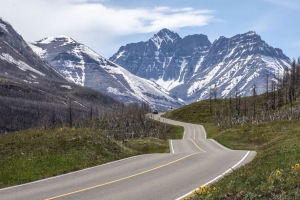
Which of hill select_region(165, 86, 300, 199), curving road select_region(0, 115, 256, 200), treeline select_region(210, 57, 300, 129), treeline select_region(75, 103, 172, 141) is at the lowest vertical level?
treeline select_region(75, 103, 172, 141)

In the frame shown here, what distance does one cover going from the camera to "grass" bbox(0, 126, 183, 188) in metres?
20.4

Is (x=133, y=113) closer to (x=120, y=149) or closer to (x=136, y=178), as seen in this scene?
(x=120, y=149)

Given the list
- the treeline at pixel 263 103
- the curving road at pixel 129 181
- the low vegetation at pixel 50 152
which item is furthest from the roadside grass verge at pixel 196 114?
the curving road at pixel 129 181

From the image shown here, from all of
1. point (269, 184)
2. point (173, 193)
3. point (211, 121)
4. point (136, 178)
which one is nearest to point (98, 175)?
point (136, 178)

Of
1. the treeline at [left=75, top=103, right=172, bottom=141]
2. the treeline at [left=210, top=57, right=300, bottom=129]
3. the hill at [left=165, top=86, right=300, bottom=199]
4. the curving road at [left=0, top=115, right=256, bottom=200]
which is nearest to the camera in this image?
the hill at [left=165, top=86, right=300, bottom=199]

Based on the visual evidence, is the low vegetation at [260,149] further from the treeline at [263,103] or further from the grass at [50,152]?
the grass at [50,152]

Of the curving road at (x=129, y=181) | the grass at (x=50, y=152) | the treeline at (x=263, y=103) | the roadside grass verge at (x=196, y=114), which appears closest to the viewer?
the curving road at (x=129, y=181)

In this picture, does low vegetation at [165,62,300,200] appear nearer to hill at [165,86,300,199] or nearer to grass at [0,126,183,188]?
hill at [165,86,300,199]

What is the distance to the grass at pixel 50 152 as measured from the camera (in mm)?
20391

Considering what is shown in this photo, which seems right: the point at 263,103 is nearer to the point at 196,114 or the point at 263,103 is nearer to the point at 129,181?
the point at 196,114

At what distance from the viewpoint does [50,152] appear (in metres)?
25.2

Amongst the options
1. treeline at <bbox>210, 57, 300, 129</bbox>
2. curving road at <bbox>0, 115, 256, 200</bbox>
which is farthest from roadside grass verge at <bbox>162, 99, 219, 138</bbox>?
curving road at <bbox>0, 115, 256, 200</bbox>

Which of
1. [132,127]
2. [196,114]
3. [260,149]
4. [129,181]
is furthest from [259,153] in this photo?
[196,114]

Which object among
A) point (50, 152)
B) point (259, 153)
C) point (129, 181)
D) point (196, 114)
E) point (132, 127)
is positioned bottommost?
point (132, 127)
